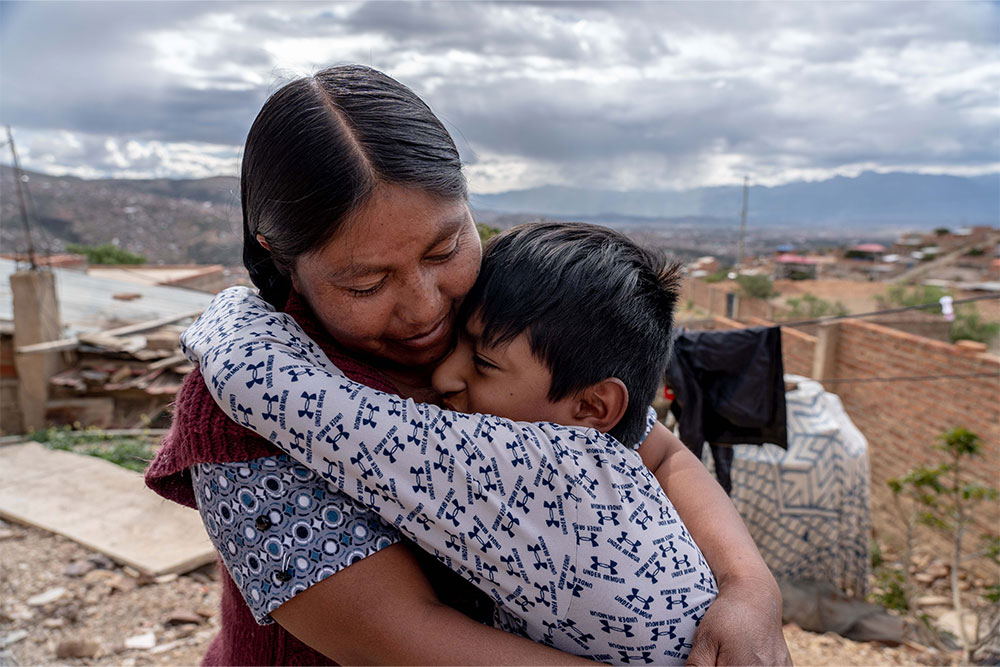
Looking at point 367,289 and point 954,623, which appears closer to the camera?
point 367,289

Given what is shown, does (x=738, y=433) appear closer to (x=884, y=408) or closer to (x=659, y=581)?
(x=659, y=581)

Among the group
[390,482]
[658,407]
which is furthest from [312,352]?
[658,407]

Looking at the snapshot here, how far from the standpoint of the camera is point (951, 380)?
8.23 meters

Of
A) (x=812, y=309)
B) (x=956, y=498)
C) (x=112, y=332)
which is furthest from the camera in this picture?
(x=812, y=309)

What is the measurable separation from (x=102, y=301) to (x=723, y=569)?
53.4ft

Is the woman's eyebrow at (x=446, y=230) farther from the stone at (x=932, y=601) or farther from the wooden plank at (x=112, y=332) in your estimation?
the wooden plank at (x=112, y=332)

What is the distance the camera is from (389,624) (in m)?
0.99

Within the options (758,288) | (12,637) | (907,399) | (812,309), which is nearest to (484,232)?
(12,637)

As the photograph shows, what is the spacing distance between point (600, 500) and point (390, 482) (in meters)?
0.35

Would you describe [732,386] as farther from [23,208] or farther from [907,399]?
[23,208]

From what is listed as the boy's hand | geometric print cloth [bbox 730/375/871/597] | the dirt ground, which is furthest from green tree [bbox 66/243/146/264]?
the boy's hand

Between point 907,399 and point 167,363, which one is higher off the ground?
point 907,399

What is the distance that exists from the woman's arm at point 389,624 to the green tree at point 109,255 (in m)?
29.1

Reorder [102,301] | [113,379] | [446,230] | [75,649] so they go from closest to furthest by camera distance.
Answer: [446,230] → [75,649] → [113,379] → [102,301]
